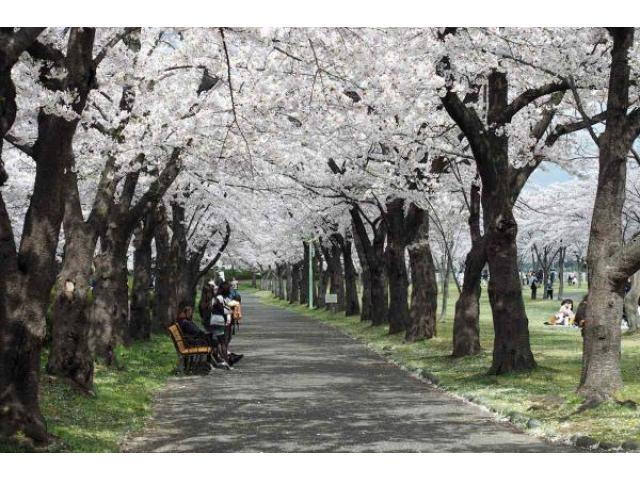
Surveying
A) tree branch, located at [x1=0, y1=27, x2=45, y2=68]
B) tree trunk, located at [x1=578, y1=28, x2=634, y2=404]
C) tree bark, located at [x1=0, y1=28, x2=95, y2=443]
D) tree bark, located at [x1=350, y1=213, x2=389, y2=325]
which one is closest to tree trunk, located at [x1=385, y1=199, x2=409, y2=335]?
tree bark, located at [x1=350, y1=213, x2=389, y2=325]

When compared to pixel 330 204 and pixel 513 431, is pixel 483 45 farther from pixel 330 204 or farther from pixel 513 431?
pixel 330 204

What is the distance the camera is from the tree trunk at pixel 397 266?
1165 inches

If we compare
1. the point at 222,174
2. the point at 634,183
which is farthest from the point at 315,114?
the point at 634,183

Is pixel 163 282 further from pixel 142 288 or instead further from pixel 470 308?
pixel 470 308

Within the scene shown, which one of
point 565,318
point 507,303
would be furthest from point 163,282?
point 507,303

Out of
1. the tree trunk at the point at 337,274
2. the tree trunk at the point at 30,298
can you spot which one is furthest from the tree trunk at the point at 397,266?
the tree trunk at the point at 30,298

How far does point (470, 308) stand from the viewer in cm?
2120

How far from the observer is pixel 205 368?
19.1m

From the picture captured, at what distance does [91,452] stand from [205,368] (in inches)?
381

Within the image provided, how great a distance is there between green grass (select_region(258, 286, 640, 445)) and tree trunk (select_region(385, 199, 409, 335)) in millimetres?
661

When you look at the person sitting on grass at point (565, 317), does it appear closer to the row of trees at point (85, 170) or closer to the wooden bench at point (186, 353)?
the row of trees at point (85, 170)

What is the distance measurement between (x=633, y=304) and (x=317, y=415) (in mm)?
17618

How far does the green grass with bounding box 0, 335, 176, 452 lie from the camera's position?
9.92 meters

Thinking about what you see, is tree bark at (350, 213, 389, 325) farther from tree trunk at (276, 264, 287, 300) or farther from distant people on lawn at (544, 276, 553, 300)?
tree trunk at (276, 264, 287, 300)
